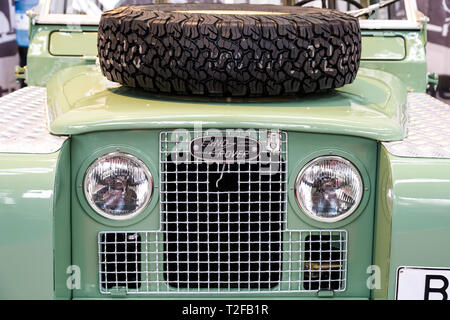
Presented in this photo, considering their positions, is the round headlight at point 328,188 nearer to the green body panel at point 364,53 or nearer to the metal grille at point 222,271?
the metal grille at point 222,271

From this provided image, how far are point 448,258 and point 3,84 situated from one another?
5674mm

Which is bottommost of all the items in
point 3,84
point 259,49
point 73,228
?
point 3,84

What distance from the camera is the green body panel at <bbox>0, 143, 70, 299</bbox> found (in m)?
1.55

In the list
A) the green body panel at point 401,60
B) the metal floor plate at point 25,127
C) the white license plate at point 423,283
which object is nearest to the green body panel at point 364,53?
the green body panel at point 401,60

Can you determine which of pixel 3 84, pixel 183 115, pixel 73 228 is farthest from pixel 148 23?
pixel 3 84

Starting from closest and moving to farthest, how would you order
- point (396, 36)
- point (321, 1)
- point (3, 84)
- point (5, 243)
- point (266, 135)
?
1. point (5, 243)
2. point (266, 135)
3. point (396, 36)
4. point (321, 1)
5. point (3, 84)

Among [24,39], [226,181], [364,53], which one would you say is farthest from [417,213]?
[24,39]

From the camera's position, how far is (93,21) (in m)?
2.74

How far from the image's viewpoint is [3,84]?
258 inches

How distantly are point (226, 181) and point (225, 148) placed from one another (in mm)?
99

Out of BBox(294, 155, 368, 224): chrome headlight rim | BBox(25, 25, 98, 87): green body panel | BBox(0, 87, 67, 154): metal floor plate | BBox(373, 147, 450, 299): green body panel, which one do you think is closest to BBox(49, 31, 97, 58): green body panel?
BBox(25, 25, 98, 87): green body panel

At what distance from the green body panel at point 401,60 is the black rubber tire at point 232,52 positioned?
0.80 m

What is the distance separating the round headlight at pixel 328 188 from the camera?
170 centimetres
